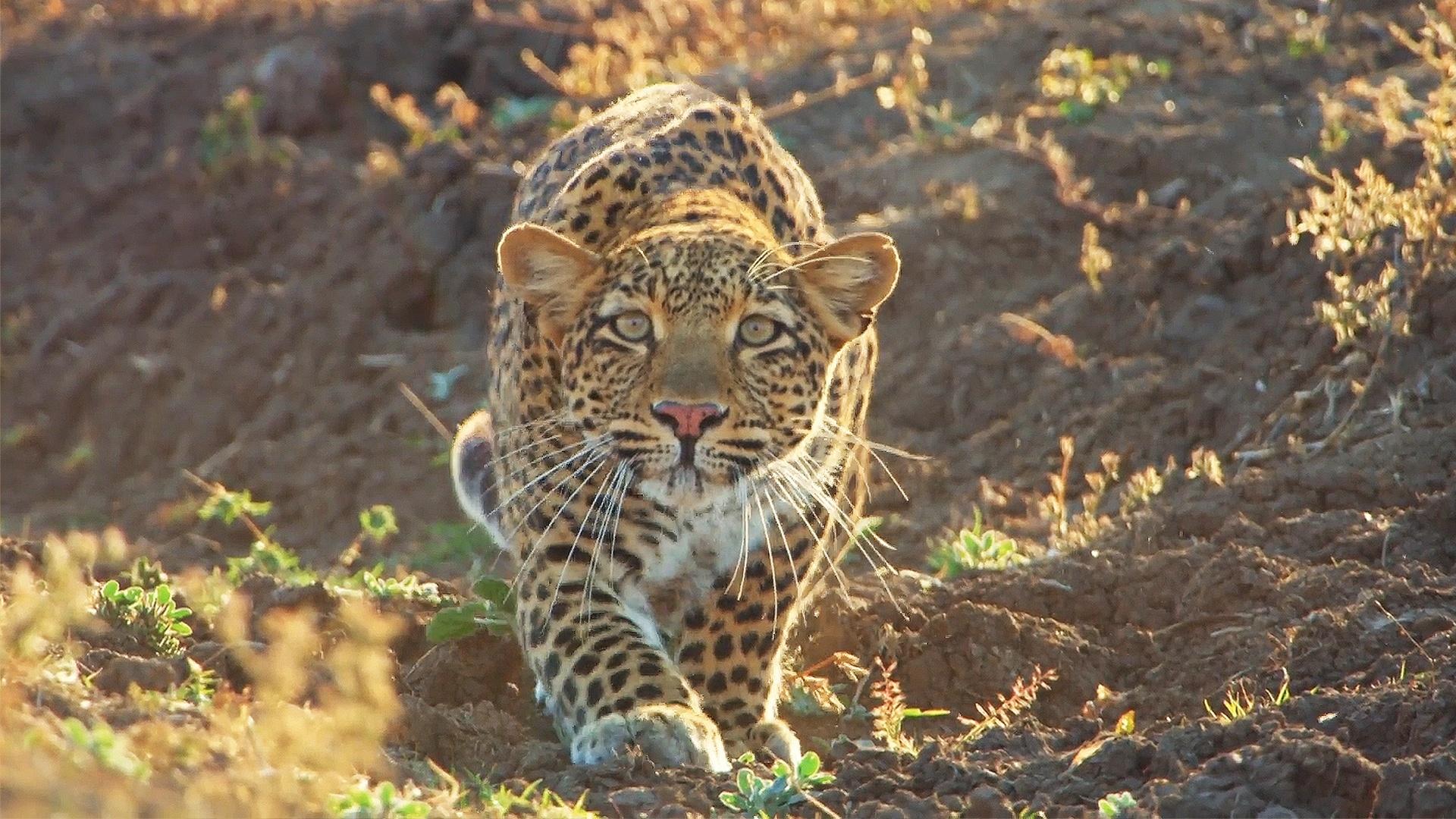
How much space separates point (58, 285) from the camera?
12727mm

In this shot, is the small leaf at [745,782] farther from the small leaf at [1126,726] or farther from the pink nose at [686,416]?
the pink nose at [686,416]

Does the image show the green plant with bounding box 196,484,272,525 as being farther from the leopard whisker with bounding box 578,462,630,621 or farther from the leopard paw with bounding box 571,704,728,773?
the leopard paw with bounding box 571,704,728,773

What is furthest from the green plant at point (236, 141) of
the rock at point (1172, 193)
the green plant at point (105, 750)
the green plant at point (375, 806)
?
the green plant at point (105, 750)

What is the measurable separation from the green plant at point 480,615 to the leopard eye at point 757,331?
1242 mm

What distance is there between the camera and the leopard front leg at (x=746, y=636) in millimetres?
6430

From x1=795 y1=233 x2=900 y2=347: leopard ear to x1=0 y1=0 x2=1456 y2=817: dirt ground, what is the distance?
3.40ft

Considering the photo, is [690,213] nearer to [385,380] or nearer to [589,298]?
[589,298]

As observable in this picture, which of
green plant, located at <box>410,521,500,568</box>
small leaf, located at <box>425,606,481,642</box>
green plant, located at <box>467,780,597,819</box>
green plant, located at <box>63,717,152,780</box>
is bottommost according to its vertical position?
green plant, located at <box>410,521,500,568</box>

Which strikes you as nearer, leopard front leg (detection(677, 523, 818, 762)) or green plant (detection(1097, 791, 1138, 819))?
green plant (detection(1097, 791, 1138, 819))

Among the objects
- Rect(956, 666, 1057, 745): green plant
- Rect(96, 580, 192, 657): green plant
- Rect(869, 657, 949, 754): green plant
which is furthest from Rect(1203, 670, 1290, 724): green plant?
Rect(96, 580, 192, 657): green plant

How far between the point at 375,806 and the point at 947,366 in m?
6.11

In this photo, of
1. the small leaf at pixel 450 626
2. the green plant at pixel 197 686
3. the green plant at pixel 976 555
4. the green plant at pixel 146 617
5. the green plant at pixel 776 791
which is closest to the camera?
the green plant at pixel 776 791

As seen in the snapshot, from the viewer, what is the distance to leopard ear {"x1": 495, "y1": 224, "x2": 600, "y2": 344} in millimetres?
6133

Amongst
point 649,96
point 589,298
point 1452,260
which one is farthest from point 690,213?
point 1452,260
